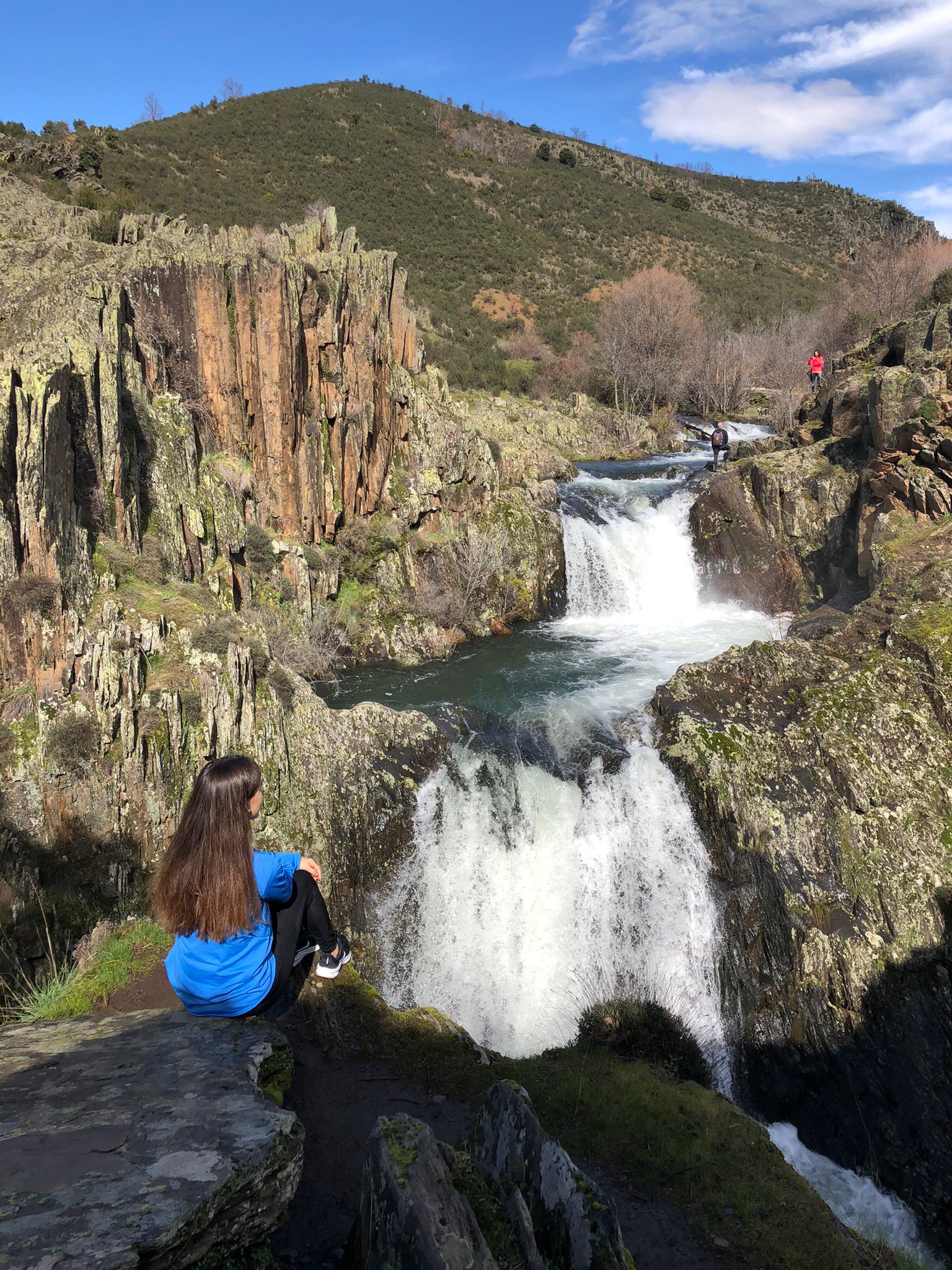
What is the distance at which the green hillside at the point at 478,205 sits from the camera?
4697 centimetres

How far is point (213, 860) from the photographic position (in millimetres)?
3408

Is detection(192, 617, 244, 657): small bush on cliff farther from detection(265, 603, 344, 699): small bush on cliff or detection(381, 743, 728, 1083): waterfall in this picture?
detection(265, 603, 344, 699): small bush on cliff

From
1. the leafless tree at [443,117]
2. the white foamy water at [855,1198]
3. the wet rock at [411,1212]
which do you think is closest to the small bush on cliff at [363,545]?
the white foamy water at [855,1198]

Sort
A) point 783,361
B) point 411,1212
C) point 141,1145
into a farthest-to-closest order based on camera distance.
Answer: point 783,361
point 411,1212
point 141,1145

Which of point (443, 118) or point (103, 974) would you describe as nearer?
point (103, 974)

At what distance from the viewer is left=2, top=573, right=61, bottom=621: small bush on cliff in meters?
8.85

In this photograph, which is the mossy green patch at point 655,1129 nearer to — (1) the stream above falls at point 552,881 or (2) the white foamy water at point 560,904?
(2) the white foamy water at point 560,904

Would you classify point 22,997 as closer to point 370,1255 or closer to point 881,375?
point 370,1255

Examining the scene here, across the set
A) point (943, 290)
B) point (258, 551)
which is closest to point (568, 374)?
point (943, 290)

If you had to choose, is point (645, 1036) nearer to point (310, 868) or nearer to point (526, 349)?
point (310, 868)

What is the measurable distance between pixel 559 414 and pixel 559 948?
27.8 m

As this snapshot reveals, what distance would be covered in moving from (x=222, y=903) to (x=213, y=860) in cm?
21

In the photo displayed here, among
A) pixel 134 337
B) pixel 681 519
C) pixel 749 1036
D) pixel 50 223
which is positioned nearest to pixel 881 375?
pixel 681 519

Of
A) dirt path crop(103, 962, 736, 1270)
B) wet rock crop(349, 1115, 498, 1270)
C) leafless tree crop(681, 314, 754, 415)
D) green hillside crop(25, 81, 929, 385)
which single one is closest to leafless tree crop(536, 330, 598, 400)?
green hillside crop(25, 81, 929, 385)
